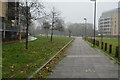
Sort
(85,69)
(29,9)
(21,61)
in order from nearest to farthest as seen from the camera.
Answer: (85,69) < (21,61) < (29,9)

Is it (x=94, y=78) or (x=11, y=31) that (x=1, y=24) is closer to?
(x=11, y=31)

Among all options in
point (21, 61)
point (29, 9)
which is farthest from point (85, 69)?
point (29, 9)

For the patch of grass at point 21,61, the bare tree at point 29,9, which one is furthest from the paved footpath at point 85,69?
the bare tree at point 29,9

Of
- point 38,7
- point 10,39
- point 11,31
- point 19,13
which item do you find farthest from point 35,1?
point 11,31

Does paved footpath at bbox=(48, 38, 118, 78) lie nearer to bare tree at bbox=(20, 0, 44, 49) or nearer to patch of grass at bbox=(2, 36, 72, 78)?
patch of grass at bbox=(2, 36, 72, 78)

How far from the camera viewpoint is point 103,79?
22.5 ft

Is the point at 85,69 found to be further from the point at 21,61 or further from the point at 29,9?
the point at 29,9

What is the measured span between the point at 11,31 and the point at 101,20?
376 ft

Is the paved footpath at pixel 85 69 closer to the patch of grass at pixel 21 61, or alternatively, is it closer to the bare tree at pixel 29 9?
the patch of grass at pixel 21 61

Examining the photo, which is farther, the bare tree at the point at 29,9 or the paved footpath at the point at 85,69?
the bare tree at the point at 29,9

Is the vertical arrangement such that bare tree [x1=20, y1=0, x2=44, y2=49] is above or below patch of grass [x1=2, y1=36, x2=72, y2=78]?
above

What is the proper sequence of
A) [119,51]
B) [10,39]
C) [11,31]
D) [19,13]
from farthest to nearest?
[11,31] < [10,39] < [19,13] < [119,51]

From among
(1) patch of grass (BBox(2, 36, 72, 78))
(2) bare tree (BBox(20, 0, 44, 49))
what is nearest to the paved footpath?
(1) patch of grass (BBox(2, 36, 72, 78))

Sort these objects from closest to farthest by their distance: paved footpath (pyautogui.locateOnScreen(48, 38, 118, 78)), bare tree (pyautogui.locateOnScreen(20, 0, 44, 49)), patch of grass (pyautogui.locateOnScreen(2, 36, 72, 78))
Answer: patch of grass (pyautogui.locateOnScreen(2, 36, 72, 78)) < paved footpath (pyautogui.locateOnScreen(48, 38, 118, 78)) < bare tree (pyautogui.locateOnScreen(20, 0, 44, 49))
